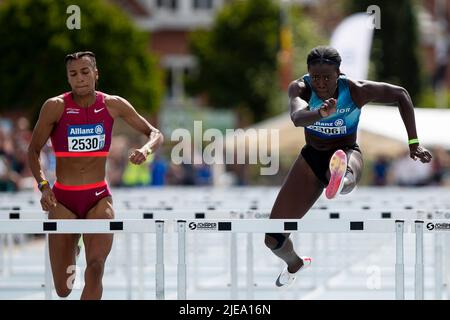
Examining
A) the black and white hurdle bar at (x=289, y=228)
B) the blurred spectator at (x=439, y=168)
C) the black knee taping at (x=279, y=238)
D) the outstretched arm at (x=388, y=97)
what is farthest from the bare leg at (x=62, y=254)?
the blurred spectator at (x=439, y=168)

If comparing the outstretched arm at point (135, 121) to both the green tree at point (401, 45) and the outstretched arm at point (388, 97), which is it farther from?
the green tree at point (401, 45)

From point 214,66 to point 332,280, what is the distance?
3727 cm

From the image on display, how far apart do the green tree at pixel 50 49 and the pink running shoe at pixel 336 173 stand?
24015 millimetres

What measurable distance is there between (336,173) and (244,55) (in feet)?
141

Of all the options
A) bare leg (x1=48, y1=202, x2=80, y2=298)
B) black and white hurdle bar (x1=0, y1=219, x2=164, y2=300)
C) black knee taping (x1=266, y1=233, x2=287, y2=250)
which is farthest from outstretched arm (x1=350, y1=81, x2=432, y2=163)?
bare leg (x1=48, y1=202, x2=80, y2=298)

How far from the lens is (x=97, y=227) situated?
7.84m

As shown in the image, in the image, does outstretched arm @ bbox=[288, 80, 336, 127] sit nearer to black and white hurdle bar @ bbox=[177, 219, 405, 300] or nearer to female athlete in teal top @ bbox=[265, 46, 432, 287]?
female athlete in teal top @ bbox=[265, 46, 432, 287]

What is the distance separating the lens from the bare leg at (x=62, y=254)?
8.57m

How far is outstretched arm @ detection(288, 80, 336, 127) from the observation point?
7863mm

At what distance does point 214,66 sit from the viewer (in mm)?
50875

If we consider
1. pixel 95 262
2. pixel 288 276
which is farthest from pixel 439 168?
pixel 95 262

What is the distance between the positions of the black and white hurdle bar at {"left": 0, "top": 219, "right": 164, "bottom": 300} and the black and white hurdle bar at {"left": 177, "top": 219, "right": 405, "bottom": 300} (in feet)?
0.40

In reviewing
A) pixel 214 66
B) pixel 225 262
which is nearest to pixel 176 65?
pixel 214 66

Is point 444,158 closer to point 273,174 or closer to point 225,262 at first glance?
point 273,174
